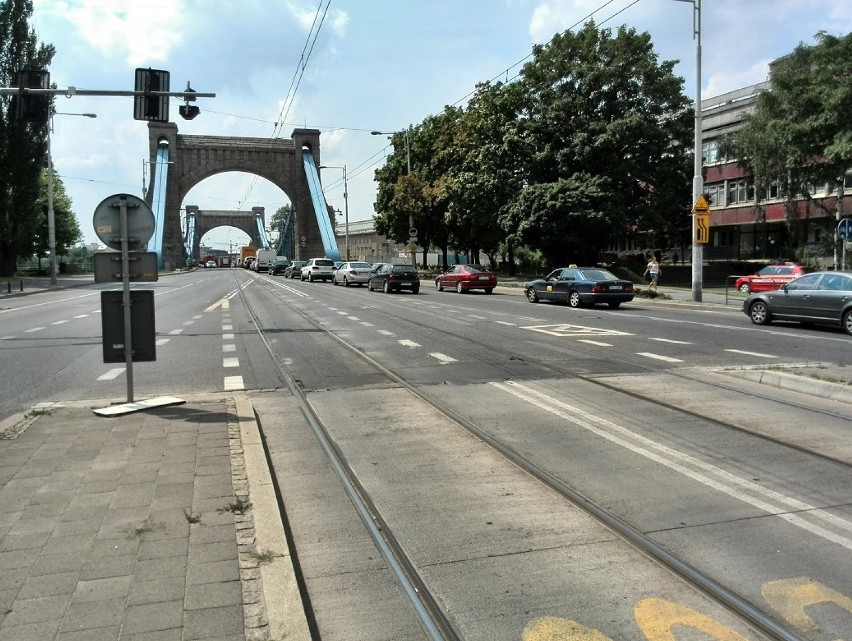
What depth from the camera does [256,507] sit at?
14.9ft

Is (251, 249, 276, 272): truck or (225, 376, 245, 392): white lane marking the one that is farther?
(251, 249, 276, 272): truck

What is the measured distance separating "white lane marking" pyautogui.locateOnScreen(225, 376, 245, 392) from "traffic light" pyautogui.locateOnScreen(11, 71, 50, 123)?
1129cm

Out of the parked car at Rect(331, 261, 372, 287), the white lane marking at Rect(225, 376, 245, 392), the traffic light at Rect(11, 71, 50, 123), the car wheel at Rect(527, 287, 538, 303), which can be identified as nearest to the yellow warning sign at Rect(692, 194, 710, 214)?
the car wheel at Rect(527, 287, 538, 303)

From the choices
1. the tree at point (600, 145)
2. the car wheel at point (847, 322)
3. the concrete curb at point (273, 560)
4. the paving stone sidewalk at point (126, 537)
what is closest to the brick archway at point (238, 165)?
the tree at point (600, 145)

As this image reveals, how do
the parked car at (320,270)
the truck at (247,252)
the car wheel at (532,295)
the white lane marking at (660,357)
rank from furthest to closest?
the truck at (247,252) → the parked car at (320,270) → the car wheel at (532,295) → the white lane marking at (660,357)

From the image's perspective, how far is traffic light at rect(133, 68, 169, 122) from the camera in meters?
18.2

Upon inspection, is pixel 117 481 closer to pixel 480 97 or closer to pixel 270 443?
pixel 270 443

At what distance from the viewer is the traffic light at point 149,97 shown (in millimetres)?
18219

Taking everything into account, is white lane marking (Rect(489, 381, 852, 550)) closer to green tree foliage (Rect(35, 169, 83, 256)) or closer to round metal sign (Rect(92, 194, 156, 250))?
round metal sign (Rect(92, 194, 156, 250))

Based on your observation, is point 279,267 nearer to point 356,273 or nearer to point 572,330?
point 356,273

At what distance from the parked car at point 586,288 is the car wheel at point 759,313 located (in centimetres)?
589

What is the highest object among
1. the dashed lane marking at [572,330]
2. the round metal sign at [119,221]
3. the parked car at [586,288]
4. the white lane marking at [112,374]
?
the round metal sign at [119,221]

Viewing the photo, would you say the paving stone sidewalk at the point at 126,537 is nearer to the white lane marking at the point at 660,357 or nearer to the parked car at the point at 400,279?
the white lane marking at the point at 660,357

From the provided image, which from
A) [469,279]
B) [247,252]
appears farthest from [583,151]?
[247,252]
